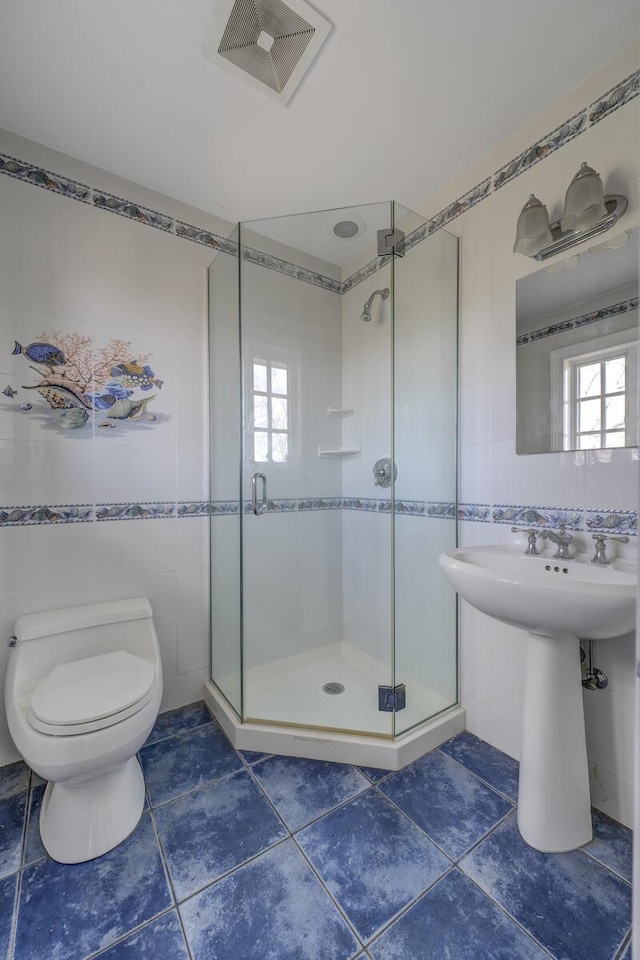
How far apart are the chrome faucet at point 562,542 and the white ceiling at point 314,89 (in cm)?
150

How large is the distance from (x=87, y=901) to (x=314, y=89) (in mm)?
2513

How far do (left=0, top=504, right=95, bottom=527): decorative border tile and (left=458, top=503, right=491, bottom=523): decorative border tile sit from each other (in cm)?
160

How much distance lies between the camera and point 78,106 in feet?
4.56

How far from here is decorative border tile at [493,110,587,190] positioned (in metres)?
1.33

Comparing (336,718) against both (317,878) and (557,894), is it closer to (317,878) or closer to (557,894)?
(317,878)

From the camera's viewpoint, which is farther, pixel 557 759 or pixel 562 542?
pixel 562 542

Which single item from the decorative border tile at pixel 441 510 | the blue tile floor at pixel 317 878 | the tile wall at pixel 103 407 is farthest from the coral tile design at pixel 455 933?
the tile wall at pixel 103 407

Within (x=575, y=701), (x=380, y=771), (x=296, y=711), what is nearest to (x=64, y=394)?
(x=296, y=711)

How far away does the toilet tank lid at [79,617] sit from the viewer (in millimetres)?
1435

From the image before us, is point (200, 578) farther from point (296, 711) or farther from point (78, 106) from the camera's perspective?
point (78, 106)

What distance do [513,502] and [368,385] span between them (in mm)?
882

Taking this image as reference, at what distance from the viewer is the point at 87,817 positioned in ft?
3.87

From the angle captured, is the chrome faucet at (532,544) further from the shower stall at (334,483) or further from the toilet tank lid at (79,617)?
the toilet tank lid at (79,617)

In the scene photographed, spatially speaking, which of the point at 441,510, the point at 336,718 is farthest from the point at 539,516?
the point at 336,718
